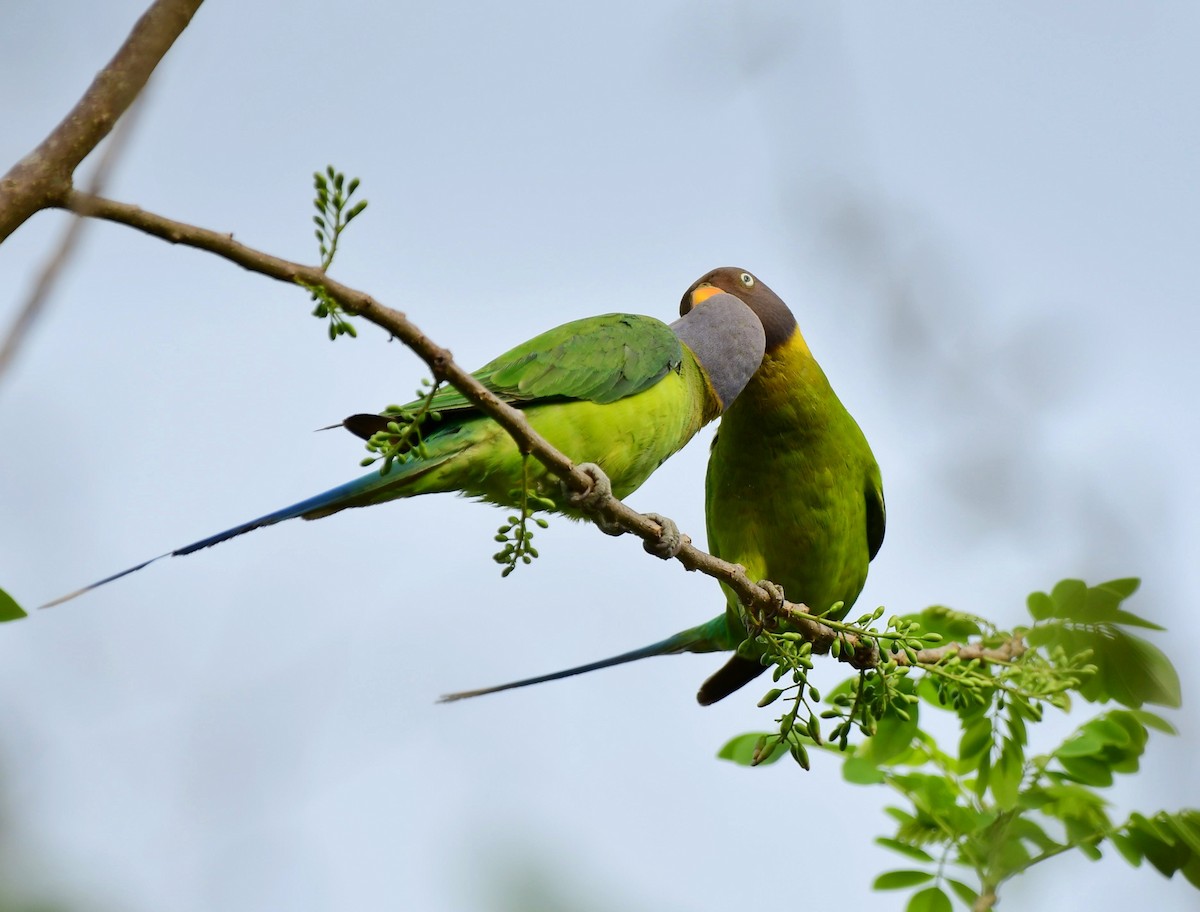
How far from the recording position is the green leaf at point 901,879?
3.73 metres

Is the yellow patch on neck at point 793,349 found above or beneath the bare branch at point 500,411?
above

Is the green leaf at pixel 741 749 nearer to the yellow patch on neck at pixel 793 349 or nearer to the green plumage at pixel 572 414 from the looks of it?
the green plumage at pixel 572 414

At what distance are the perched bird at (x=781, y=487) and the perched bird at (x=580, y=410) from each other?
257 millimetres

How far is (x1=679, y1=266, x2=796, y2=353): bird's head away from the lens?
466 centimetres

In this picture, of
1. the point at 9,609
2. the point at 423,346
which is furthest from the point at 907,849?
the point at 9,609

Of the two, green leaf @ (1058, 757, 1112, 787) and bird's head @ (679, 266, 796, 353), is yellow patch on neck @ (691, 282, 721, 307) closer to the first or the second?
bird's head @ (679, 266, 796, 353)

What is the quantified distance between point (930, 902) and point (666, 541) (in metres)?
1.55

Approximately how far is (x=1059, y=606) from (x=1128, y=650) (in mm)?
240

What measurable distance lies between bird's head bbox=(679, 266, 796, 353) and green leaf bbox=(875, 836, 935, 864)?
73.1 inches

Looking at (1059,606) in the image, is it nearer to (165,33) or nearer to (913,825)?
(913,825)

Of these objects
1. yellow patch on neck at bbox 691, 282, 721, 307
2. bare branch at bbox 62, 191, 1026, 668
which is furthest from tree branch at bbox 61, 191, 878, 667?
yellow patch on neck at bbox 691, 282, 721, 307

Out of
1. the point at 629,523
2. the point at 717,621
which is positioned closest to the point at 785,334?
the point at 717,621

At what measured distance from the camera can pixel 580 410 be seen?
3.53 m

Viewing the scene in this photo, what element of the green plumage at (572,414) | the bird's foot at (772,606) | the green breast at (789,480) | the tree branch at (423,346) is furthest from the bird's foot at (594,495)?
the green breast at (789,480)
